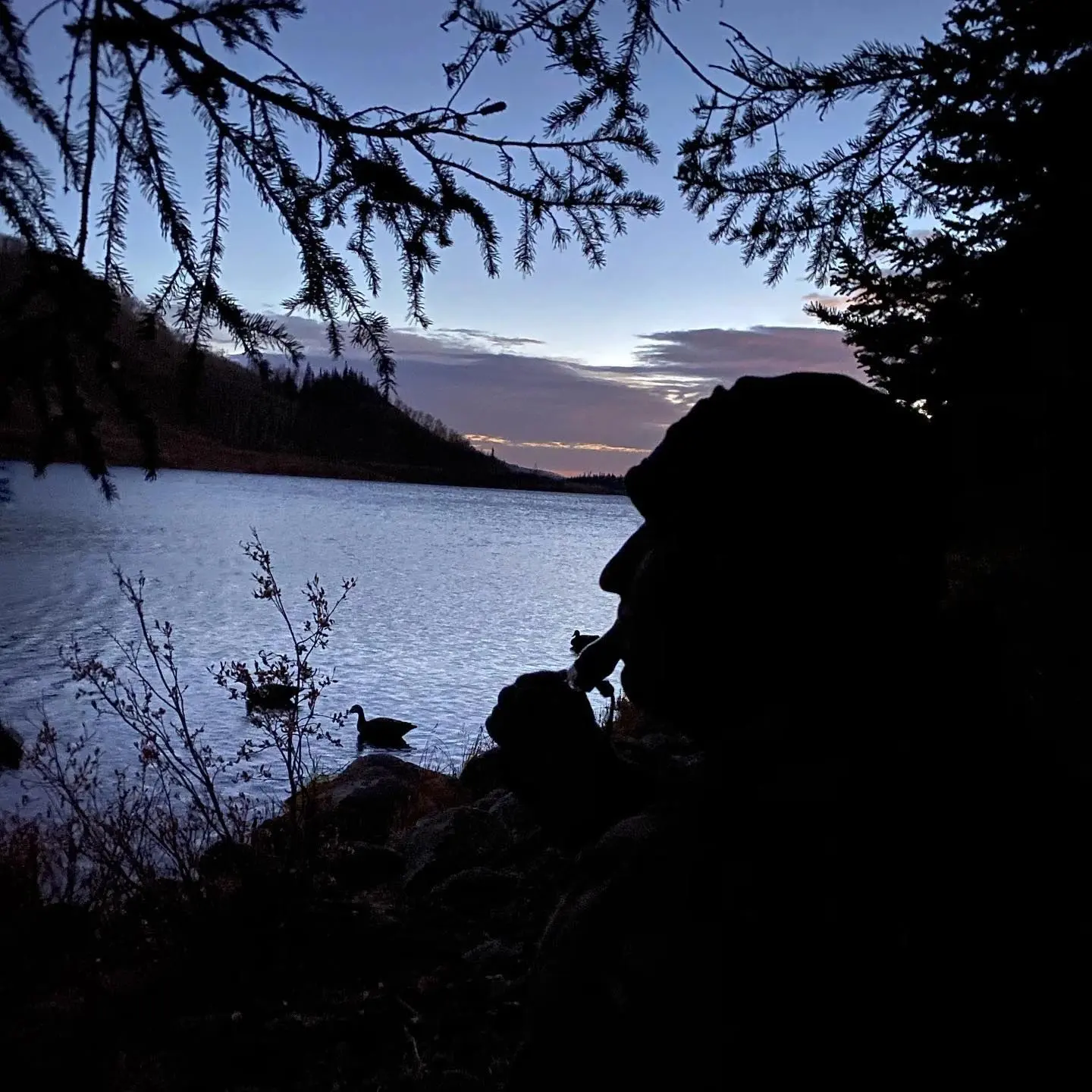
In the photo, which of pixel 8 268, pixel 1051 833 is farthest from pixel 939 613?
pixel 8 268

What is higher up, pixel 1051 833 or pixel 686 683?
pixel 686 683

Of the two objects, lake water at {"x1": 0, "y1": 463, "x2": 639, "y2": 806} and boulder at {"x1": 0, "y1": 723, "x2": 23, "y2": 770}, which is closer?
boulder at {"x1": 0, "y1": 723, "x2": 23, "y2": 770}

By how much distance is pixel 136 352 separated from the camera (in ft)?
9.20

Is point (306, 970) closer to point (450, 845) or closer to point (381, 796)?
point (450, 845)

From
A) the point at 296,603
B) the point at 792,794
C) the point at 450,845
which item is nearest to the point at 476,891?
the point at 450,845

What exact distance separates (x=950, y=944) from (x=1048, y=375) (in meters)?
2.32

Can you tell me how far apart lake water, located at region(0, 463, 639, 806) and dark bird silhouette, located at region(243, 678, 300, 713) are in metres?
1.83

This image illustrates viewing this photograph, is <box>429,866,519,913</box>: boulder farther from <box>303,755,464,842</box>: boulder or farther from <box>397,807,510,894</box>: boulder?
<box>303,755,464,842</box>: boulder

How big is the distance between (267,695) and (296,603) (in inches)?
1001

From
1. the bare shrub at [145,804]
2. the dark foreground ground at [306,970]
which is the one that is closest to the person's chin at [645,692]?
the dark foreground ground at [306,970]

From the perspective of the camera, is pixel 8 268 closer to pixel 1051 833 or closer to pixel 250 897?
pixel 1051 833

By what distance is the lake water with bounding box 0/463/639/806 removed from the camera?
56.3ft

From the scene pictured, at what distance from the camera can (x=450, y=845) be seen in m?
6.54

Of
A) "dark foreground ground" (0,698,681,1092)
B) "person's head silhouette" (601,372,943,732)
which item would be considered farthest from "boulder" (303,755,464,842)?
"person's head silhouette" (601,372,943,732)
